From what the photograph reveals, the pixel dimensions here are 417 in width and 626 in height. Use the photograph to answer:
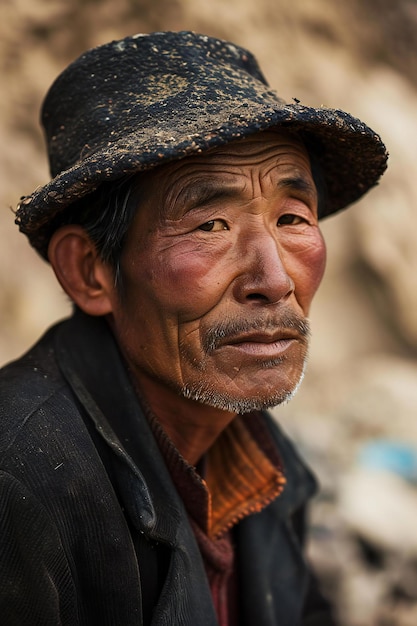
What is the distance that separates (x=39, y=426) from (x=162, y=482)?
0.37m

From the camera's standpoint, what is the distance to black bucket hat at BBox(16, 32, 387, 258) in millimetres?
1712

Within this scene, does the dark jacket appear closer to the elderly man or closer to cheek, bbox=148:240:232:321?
the elderly man

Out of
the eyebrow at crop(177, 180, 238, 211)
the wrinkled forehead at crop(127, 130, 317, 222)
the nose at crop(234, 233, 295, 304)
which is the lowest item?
the nose at crop(234, 233, 295, 304)

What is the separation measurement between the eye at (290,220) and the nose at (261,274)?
0.14m

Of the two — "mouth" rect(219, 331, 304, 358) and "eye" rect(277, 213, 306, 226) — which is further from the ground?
"eye" rect(277, 213, 306, 226)

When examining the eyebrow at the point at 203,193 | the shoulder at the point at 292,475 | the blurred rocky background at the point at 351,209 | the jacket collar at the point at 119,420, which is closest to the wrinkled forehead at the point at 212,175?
the eyebrow at the point at 203,193

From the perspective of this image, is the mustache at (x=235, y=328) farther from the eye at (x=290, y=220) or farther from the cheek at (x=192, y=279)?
the eye at (x=290, y=220)

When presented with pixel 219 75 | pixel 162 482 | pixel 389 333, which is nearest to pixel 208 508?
pixel 162 482

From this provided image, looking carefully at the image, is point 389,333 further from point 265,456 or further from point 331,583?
point 265,456

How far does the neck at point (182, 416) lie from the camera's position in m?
2.13

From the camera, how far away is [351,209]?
6.73 meters

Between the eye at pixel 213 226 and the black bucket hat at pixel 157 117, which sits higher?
the black bucket hat at pixel 157 117

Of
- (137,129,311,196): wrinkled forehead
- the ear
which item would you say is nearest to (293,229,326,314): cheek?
(137,129,311,196): wrinkled forehead

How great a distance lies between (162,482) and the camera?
1.96m
